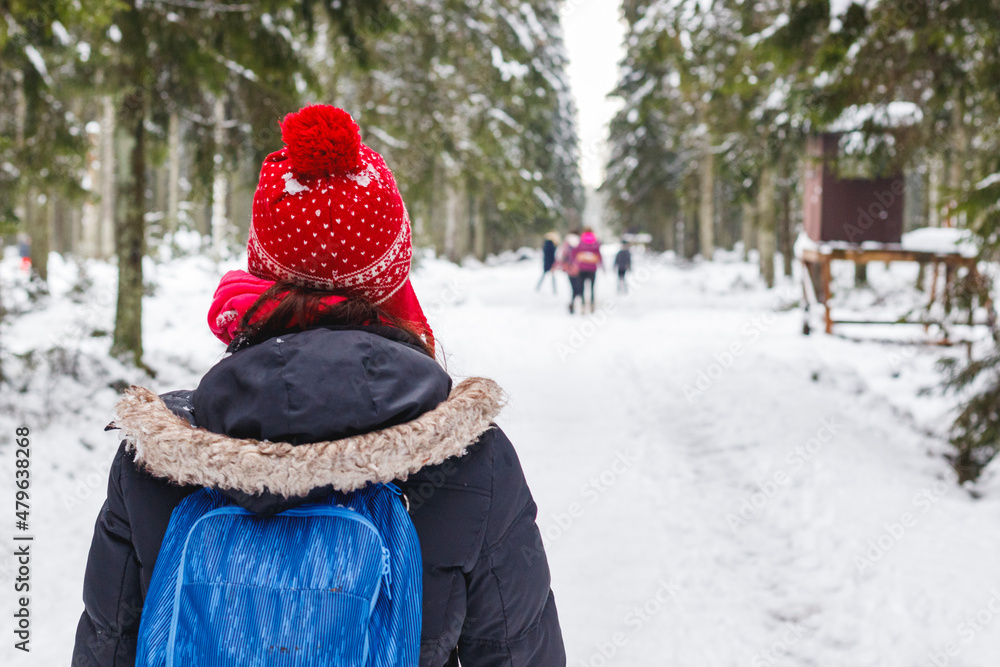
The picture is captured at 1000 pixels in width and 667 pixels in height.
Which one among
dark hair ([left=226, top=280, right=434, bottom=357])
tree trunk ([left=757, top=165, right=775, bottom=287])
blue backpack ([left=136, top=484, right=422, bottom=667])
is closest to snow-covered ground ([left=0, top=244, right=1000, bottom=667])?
dark hair ([left=226, top=280, right=434, bottom=357])

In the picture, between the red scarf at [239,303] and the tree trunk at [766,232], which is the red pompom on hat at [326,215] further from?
the tree trunk at [766,232]

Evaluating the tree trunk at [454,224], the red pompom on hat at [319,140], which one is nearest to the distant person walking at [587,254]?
the tree trunk at [454,224]

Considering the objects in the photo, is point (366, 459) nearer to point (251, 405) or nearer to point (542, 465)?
point (251, 405)

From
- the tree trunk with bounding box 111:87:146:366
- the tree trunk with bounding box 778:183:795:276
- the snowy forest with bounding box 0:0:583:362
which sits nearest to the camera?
the snowy forest with bounding box 0:0:583:362

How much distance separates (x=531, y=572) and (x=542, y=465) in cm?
493

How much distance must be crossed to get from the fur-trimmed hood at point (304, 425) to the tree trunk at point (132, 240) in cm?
751

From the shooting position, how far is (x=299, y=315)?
1.37 metres

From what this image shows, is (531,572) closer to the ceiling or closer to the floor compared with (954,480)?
closer to the ceiling

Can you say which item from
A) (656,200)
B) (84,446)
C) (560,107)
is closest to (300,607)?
(84,446)

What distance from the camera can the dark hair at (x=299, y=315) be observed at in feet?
4.53

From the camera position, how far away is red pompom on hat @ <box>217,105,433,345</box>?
1414mm

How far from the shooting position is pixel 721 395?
27.3ft

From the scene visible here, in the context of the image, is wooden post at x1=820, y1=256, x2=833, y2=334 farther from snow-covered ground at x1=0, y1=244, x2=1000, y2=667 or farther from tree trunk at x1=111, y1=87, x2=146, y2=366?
tree trunk at x1=111, y1=87, x2=146, y2=366

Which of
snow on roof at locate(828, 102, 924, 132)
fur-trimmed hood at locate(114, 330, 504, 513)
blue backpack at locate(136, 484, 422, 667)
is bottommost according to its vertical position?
blue backpack at locate(136, 484, 422, 667)
